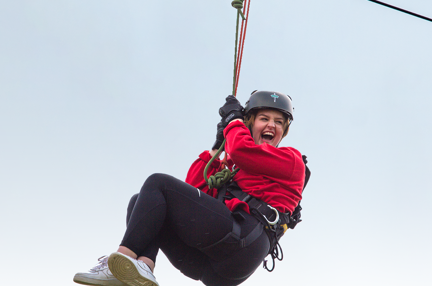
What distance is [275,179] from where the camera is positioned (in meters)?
4.01

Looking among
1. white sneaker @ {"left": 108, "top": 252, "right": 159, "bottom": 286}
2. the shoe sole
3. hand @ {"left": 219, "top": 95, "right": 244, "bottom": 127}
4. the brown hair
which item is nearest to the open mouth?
the brown hair

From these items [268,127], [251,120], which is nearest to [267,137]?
[268,127]

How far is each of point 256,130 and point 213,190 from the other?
64 cm

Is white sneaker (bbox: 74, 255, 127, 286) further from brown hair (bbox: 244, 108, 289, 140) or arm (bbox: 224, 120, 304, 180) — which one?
brown hair (bbox: 244, 108, 289, 140)

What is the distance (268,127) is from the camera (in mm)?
4547

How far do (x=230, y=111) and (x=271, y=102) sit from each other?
0.38 m

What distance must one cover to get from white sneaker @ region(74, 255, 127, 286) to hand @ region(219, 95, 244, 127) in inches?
63.2

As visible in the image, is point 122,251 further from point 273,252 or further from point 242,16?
point 242,16

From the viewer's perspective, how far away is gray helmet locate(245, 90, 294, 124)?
458 cm

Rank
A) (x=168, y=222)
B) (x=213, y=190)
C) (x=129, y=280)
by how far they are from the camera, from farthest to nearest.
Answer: (x=213, y=190)
(x=168, y=222)
(x=129, y=280)

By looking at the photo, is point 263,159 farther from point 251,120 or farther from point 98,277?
point 98,277

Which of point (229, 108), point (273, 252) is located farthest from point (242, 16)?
point (273, 252)

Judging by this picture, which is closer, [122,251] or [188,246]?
[122,251]

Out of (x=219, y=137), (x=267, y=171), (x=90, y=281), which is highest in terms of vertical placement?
(x=219, y=137)
